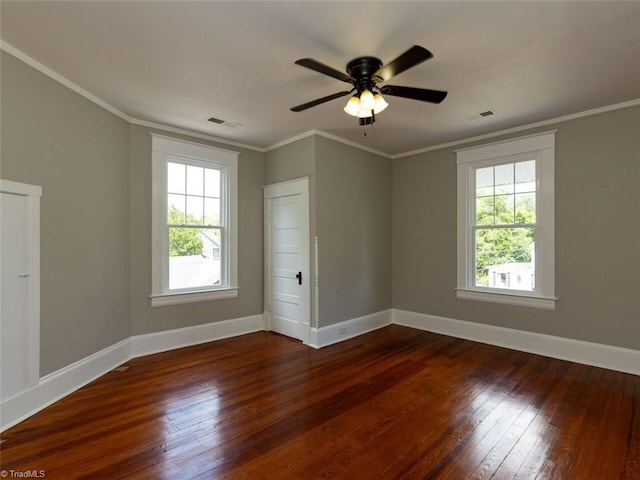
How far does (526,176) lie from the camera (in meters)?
4.09

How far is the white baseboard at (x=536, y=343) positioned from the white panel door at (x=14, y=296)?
15.1ft

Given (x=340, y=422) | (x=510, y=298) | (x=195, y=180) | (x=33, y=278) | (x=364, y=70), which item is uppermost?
(x=364, y=70)

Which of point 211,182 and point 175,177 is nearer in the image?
point 175,177

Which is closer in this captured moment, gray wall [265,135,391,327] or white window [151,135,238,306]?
white window [151,135,238,306]

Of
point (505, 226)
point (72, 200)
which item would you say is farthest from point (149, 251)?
point (505, 226)

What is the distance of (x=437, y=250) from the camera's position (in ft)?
16.0

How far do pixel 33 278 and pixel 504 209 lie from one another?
5082mm

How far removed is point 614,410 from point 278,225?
402cm

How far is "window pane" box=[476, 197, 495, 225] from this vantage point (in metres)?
4.39

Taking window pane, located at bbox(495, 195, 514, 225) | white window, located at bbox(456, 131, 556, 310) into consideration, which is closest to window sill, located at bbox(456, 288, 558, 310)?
white window, located at bbox(456, 131, 556, 310)

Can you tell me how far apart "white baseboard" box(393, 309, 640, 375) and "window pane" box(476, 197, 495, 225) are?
4.64ft

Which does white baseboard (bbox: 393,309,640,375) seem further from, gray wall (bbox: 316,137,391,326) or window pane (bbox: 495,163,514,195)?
window pane (bbox: 495,163,514,195)

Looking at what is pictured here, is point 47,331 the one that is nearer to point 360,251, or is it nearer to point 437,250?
point 360,251

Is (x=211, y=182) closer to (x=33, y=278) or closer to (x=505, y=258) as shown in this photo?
(x=33, y=278)
